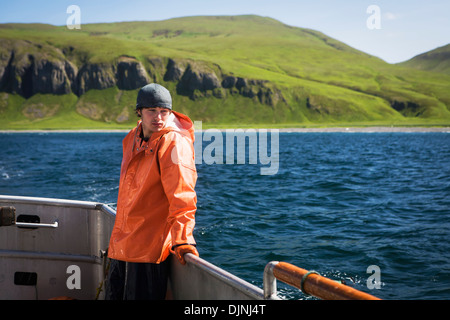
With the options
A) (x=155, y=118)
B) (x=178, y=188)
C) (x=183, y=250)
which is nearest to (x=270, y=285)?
(x=183, y=250)

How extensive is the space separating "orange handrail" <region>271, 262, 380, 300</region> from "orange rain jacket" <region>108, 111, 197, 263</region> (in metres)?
1.09


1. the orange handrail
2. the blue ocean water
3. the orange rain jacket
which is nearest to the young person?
the orange rain jacket

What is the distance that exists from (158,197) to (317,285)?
1.86 metres

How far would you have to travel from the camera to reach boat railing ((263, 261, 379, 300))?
2496 millimetres

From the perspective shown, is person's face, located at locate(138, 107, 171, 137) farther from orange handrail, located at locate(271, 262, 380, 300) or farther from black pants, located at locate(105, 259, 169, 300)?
orange handrail, located at locate(271, 262, 380, 300)

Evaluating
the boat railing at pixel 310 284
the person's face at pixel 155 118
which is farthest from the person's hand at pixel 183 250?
the person's face at pixel 155 118

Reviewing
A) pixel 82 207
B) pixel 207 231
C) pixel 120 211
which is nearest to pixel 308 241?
pixel 207 231

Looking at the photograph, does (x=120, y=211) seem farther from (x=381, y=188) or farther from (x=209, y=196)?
(x=381, y=188)

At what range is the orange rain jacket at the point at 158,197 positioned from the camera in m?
3.84

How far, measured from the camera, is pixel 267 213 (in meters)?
17.7

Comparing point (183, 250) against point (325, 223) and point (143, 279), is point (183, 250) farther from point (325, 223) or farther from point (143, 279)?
point (325, 223)

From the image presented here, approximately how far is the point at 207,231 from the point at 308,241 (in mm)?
3236
